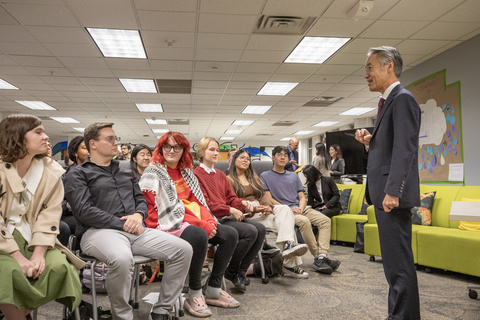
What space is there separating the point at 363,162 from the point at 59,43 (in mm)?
5587

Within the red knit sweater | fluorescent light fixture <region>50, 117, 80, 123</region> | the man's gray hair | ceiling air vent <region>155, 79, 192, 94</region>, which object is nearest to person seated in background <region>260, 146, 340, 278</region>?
the red knit sweater

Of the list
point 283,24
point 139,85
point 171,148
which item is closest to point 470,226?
point 171,148

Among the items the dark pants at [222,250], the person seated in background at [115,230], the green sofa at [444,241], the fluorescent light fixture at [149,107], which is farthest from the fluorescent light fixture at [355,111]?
the person seated in background at [115,230]

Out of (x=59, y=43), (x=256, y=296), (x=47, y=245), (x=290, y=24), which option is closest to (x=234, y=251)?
(x=256, y=296)

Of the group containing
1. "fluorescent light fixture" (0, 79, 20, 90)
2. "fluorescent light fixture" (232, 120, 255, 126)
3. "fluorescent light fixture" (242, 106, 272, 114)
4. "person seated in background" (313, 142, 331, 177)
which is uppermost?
"fluorescent light fixture" (0, 79, 20, 90)

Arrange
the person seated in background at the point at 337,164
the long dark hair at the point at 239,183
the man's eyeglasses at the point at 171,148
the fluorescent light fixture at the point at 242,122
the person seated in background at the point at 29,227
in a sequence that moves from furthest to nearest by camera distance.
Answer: the fluorescent light fixture at the point at 242,122 < the person seated in background at the point at 337,164 < the long dark hair at the point at 239,183 < the man's eyeglasses at the point at 171,148 < the person seated in background at the point at 29,227

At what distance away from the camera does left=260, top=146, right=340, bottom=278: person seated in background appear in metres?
3.80

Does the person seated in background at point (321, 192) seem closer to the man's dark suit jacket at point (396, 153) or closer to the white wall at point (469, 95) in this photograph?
the white wall at point (469, 95)

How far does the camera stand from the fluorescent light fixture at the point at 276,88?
7.89 meters

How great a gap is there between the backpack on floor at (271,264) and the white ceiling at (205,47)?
9.14 feet

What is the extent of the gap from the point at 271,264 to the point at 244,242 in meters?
0.66

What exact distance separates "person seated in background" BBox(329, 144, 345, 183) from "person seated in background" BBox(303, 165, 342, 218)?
150cm

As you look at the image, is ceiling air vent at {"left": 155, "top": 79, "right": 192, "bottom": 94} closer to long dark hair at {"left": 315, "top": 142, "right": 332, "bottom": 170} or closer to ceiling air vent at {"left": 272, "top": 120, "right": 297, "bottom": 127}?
long dark hair at {"left": 315, "top": 142, "right": 332, "bottom": 170}

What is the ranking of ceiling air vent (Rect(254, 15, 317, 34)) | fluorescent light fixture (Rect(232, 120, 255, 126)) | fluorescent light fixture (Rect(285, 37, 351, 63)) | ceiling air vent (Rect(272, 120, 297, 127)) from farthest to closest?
ceiling air vent (Rect(272, 120, 297, 127)) → fluorescent light fixture (Rect(232, 120, 255, 126)) → fluorescent light fixture (Rect(285, 37, 351, 63)) → ceiling air vent (Rect(254, 15, 317, 34))
